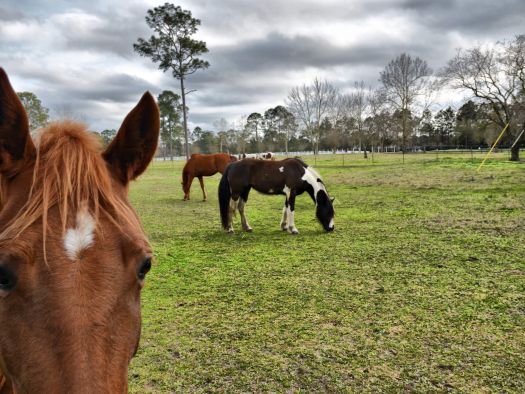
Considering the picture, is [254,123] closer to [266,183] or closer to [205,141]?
[205,141]

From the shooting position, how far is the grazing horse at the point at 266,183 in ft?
26.3

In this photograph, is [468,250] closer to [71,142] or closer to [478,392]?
[478,392]

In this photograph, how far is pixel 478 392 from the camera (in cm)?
240

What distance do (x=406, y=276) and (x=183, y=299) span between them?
3115mm

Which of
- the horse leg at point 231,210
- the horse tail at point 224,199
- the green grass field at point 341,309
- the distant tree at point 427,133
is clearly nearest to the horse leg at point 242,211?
the horse leg at point 231,210

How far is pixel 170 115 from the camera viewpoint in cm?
5512

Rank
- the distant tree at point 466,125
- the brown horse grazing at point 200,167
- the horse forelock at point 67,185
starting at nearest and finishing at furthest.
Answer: the horse forelock at point 67,185 < the brown horse grazing at point 200,167 < the distant tree at point 466,125

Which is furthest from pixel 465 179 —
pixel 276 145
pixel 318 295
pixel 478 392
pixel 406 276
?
pixel 276 145

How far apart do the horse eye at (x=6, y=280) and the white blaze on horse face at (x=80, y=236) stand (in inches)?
7.4

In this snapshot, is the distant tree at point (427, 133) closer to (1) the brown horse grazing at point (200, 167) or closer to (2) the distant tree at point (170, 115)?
(2) the distant tree at point (170, 115)

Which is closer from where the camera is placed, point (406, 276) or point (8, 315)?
point (8, 315)

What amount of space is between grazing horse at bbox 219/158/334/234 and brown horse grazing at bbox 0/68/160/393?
6.63 meters

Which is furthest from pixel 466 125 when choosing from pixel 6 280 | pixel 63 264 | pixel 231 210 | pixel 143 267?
pixel 6 280

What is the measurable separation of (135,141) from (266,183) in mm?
6931
